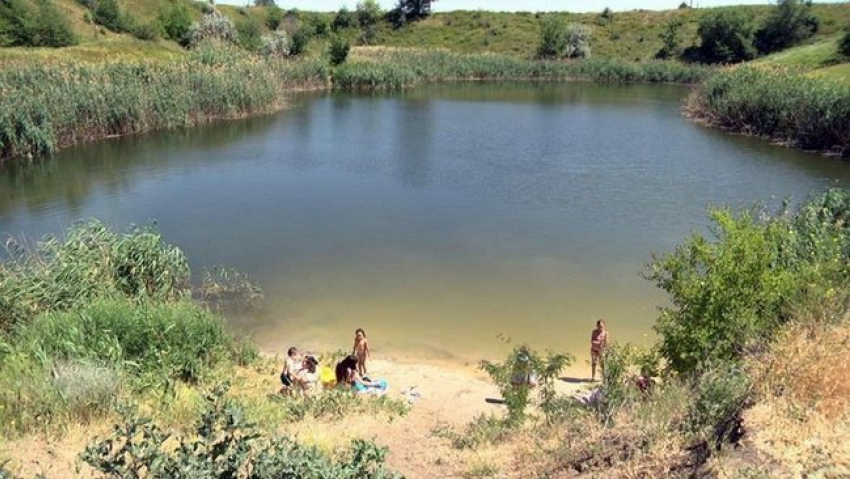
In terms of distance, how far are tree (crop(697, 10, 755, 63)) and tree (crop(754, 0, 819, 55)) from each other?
182 centimetres

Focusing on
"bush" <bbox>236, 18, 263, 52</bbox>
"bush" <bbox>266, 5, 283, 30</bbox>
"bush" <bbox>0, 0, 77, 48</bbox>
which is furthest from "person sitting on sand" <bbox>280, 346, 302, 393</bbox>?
"bush" <bbox>266, 5, 283, 30</bbox>

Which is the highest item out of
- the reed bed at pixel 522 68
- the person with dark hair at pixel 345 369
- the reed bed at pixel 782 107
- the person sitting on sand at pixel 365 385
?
the reed bed at pixel 522 68

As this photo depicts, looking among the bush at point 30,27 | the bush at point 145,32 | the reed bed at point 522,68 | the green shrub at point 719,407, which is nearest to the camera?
the green shrub at point 719,407

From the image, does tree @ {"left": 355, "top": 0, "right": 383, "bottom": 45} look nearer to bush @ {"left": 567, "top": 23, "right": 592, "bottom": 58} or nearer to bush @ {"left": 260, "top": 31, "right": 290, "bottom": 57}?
bush @ {"left": 567, "top": 23, "right": 592, "bottom": 58}

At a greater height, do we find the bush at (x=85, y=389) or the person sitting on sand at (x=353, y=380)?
the bush at (x=85, y=389)

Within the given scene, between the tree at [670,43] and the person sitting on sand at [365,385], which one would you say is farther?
the tree at [670,43]

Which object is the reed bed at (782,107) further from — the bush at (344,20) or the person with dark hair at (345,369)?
the bush at (344,20)

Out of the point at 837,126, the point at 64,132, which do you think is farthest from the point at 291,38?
the point at 837,126

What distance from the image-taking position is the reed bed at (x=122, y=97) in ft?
94.0

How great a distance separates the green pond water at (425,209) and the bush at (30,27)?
25312 mm

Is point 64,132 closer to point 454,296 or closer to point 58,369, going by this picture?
point 454,296


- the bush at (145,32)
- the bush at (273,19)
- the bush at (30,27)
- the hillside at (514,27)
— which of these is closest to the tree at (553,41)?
the hillside at (514,27)

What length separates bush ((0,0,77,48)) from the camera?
52906mm

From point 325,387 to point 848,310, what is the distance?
836 centimetres
